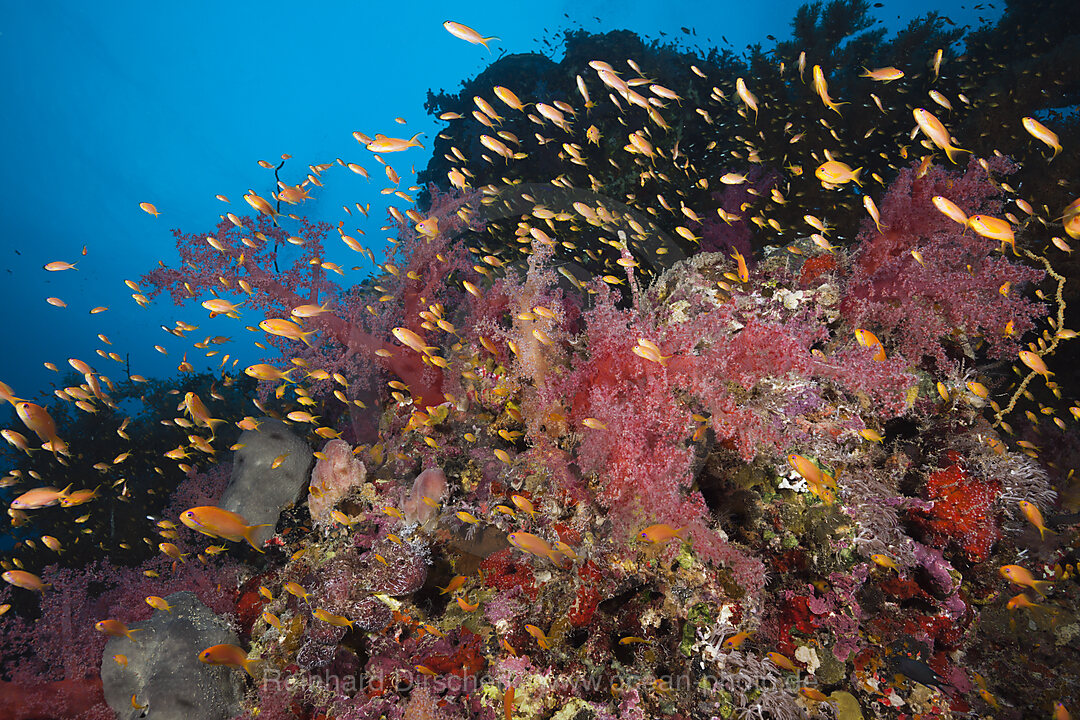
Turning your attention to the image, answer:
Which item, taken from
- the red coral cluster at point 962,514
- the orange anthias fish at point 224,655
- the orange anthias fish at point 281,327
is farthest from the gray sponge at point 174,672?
the red coral cluster at point 962,514

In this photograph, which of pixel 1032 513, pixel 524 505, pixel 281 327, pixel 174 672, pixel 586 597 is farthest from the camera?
pixel 281 327

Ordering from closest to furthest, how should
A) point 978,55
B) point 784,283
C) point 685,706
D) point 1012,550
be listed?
point 685,706, point 1012,550, point 784,283, point 978,55

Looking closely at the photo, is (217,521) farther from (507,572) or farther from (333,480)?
(507,572)

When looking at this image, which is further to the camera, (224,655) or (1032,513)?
(224,655)

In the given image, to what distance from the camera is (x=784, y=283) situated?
15.1ft

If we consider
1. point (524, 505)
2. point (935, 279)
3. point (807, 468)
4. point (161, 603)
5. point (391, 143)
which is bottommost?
point (161, 603)

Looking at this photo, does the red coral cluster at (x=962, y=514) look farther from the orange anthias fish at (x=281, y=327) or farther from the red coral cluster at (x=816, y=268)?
the orange anthias fish at (x=281, y=327)

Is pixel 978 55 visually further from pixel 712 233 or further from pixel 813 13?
pixel 712 233

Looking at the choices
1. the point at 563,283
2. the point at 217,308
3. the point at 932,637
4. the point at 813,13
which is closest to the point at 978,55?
the point at 813,13

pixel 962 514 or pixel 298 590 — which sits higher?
pixel 962 514

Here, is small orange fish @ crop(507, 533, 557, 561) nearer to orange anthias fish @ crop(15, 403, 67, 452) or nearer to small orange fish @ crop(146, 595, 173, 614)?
small orange fish @ crop(146, 595, 173, 614)

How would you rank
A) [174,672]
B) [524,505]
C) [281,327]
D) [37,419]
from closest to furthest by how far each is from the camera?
[524,505] → [174,672] → [281,327] → [37,419]

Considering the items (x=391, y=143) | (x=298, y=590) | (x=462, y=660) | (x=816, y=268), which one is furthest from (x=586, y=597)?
(x=391, y=143)

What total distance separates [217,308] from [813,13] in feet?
43.6
